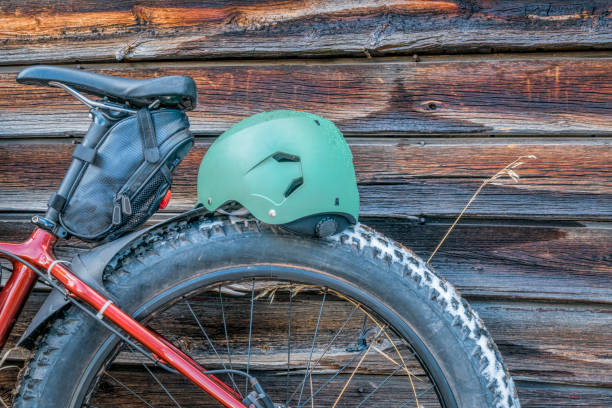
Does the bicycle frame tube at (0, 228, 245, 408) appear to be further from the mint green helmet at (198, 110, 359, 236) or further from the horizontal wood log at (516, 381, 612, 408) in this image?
the horizontal wood log at (516, 381, 612, 408)

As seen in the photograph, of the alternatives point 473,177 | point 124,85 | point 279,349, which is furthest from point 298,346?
point 124,85

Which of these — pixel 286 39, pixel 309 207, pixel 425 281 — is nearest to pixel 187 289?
pixel 309 207

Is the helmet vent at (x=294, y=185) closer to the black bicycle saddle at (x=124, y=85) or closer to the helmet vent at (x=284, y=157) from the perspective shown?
the helmet vent at (x=284, y=157)

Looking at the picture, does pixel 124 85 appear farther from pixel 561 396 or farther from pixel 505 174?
pixel 561 396

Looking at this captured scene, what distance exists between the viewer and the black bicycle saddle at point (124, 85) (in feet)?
2.57

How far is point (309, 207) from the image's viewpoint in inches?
29.5

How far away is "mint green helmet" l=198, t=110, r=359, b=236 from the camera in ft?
2.46

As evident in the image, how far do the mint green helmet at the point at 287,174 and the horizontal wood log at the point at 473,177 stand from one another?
42 centimetres

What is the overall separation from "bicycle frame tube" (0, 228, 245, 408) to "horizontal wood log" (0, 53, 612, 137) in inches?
19.2

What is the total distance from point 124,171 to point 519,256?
3.09ft

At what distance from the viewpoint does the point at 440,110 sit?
1.16 meters

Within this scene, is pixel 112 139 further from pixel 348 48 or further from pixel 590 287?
pixel 590 287

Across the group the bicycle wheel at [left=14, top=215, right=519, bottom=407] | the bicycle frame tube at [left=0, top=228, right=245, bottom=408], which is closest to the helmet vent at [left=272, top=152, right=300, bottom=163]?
the bicycle wheel at [left=14, top=215, right=519, bottom=407]

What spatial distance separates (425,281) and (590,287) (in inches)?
25.3
